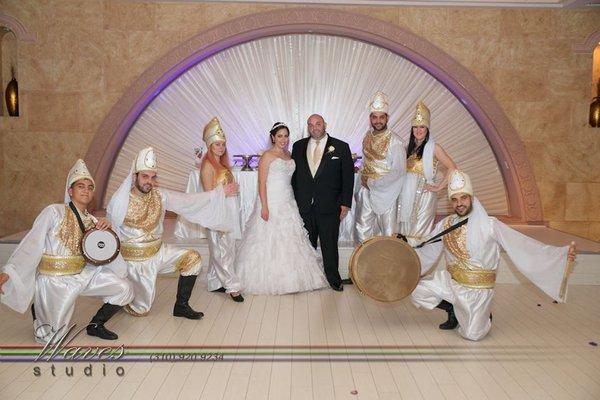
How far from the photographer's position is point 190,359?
4.27m

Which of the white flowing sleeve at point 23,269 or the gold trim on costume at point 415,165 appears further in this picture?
the gold trim on costume at point 415,165

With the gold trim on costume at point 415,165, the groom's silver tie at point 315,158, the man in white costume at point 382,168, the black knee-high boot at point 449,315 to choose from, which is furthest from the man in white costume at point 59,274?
the gold trim on costume at point 415,165

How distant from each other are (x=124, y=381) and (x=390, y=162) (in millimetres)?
3073

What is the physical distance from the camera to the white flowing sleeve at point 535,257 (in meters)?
4.75

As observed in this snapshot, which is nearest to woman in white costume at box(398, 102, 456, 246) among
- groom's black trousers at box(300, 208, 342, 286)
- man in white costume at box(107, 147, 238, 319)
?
groom's black trousers at box(300, 208, 342, 286)

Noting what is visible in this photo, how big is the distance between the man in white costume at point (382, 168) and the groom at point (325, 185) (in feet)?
0.73

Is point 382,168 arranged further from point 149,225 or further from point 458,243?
point 149,225

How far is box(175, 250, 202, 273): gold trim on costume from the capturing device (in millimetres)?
5148

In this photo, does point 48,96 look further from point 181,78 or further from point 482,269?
point 482,269

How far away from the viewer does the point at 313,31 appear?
8180 millimetres

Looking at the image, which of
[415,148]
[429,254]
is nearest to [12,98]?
[415,148]

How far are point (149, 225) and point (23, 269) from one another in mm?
936

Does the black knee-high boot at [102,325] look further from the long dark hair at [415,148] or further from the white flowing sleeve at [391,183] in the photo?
the long dark hair at [415,148]

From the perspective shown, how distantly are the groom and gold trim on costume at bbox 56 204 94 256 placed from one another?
2077 mm
